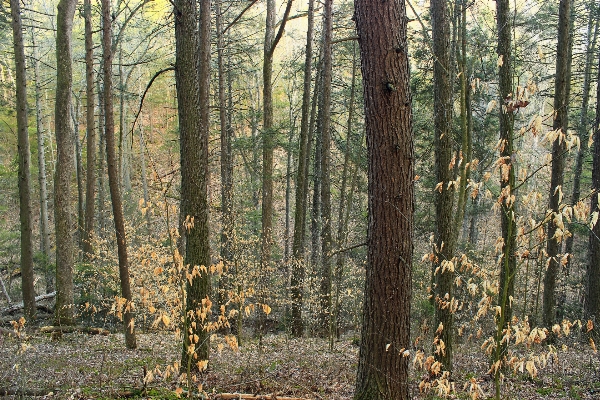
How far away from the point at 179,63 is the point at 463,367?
7.23 metres

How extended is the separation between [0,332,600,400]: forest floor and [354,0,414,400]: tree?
0.94 metres

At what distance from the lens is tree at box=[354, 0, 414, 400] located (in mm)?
3740

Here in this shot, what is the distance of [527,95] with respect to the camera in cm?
316

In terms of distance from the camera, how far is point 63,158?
9.71 metres

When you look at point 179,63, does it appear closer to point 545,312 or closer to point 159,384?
point 159,384

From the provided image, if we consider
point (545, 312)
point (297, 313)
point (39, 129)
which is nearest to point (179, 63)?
point (297, 313)

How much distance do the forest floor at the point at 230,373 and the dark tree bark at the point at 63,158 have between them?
1.23 metres

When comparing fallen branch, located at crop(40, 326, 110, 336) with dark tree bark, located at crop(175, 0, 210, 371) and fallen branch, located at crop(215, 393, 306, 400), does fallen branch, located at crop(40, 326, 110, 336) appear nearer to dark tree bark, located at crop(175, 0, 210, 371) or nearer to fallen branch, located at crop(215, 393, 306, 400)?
dark tree bark, located at crop(175, 0, 210, 371)

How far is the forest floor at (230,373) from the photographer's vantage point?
5.67m

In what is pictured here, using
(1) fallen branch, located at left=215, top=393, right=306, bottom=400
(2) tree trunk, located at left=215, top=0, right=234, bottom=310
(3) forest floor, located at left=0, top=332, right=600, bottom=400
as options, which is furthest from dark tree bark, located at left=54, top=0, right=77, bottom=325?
(1) fallen branch, located at left=215, top=393, right=306, bottom=400

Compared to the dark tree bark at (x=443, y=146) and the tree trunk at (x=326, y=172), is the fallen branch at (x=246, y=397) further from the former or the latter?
the tree trunk at (x=326, y=172)

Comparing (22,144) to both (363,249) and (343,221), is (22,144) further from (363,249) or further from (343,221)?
(363,249)

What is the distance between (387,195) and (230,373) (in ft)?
16.1

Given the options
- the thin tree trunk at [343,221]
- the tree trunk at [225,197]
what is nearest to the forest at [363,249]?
the tree trunk at [225,197]
